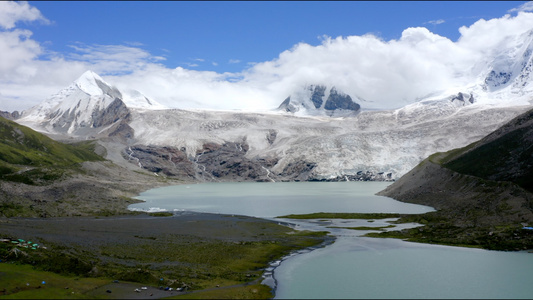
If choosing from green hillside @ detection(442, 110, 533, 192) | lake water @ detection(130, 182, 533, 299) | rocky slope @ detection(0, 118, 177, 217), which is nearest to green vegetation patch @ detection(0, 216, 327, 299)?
lake water @ detection(130, 182, 533, 299)

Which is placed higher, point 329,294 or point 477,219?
point 477,219

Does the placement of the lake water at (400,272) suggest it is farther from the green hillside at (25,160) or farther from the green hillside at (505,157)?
the green hillside at (25,160)

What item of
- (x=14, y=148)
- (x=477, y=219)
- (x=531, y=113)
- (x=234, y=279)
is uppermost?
(x=531, y=113)

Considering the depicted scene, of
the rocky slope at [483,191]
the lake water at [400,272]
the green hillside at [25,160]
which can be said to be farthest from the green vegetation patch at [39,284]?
the green hillside at [25,160]

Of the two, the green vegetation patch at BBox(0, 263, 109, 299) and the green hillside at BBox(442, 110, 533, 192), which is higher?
the green hillside at BBox(442, 110, 533, 192)

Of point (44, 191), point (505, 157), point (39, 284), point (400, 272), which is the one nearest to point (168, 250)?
point (39, 284)

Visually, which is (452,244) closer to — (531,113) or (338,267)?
(338,267)

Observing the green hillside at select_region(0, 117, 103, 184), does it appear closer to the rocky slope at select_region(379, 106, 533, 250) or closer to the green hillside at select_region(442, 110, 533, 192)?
the rocky slope at select_region(379, 106, 533, 250)

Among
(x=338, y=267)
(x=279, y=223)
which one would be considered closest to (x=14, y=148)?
(x=279, y=223)
